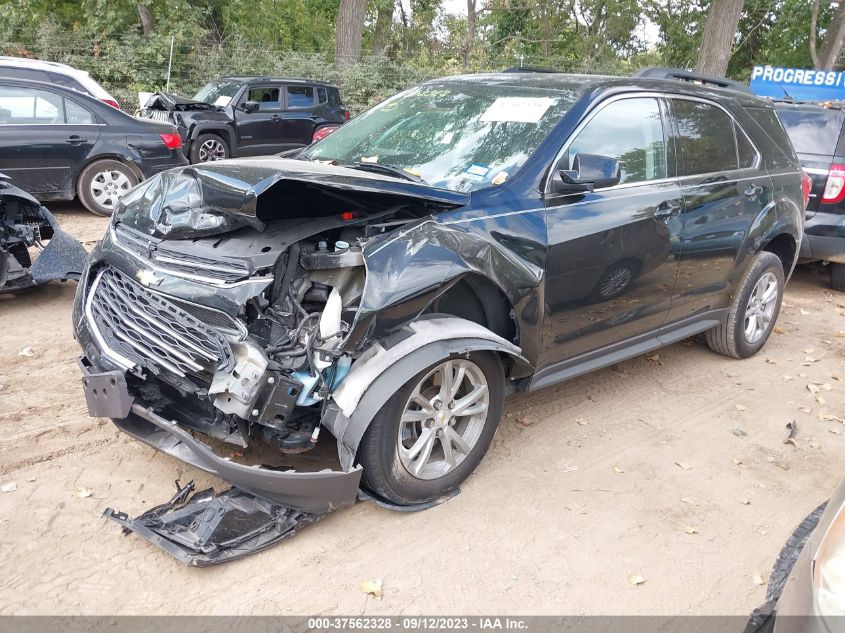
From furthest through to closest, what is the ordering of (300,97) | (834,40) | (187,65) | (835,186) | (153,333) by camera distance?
(834,40), (187,65), (300,97), (835,186), (153,333)

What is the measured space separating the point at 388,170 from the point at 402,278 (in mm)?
961

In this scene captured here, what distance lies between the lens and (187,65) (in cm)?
1778

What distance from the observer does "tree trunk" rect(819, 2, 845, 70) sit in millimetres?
22453

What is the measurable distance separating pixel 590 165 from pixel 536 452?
158cm

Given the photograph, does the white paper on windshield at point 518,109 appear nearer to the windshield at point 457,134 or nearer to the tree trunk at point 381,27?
the windshield at point 457,134

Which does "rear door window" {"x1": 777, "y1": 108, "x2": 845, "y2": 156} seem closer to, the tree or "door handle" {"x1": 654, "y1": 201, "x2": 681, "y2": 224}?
"door handle" {"x1": 654, "y1": 201, "x2": 681, "y2": 224}

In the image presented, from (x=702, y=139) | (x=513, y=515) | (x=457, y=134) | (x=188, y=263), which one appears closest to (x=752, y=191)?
(x=702, y=139)

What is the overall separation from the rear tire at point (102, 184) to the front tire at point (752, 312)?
6982 millimetres

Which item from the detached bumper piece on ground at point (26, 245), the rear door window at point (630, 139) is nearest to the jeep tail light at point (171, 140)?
the detached bumper piece on ground at point (26, 245)

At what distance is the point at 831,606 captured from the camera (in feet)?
6.04

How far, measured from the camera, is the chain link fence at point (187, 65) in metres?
16.9

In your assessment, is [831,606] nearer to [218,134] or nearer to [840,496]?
[840,496]

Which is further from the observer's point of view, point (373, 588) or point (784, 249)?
point (784, 249)

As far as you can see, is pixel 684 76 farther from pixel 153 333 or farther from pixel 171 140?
pixel 171 140
